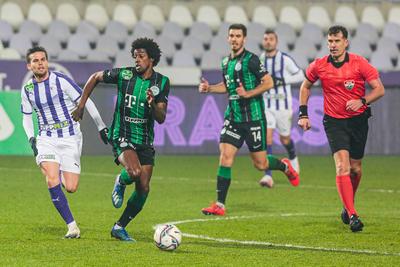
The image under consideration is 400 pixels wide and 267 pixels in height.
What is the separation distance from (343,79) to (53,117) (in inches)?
114

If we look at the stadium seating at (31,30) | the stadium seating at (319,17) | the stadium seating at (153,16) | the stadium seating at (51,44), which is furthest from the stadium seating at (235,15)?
the stadium seating at (31,30)

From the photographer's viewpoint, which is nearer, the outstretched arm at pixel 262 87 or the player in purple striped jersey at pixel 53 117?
the player in purple striped jersey at pixel 53 117

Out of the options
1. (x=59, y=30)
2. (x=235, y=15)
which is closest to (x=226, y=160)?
(x=59, y=30)

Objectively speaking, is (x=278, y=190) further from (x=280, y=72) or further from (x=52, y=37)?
(x=52, y=37)

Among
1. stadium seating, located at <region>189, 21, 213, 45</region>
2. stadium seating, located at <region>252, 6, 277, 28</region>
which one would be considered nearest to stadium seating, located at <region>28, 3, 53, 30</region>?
stadium seating, located at <region>189, 21, 213, 45</region>

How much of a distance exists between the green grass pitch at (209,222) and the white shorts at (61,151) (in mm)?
629

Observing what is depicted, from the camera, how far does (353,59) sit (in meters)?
10.5

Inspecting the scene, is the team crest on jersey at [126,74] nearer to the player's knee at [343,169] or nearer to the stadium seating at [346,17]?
the player's knee at [343,169]

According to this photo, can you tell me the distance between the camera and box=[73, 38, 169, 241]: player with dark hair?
362 inches

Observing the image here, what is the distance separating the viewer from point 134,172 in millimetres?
9164

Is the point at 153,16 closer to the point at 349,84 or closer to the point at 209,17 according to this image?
the point at 209,17

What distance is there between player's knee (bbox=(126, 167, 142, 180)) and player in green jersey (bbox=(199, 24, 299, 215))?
278cm

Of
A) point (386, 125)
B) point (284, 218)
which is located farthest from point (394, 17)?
point (284, 218)

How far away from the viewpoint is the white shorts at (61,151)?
9.77 m
